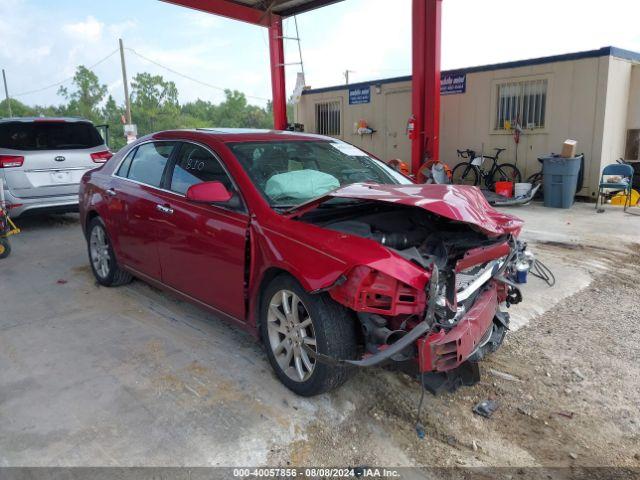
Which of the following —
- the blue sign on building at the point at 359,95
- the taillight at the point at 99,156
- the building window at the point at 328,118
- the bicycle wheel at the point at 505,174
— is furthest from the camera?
the building window at the point at 328,118

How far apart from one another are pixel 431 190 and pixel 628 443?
5.67 feet

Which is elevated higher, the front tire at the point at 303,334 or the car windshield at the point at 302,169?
the car windshield at the point at 302,169

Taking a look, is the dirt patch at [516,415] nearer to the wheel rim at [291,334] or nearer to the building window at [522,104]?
the wheel rim at [291,334]

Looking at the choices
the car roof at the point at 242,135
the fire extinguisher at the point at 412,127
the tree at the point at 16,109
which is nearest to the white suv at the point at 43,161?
the car roof at the point at 242,135

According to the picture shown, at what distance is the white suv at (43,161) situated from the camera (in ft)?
24.6

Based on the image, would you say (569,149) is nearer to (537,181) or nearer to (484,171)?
(537,181)

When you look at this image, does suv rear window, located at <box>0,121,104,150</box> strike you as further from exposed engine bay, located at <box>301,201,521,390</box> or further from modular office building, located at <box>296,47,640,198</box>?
modular office building, located at <box>296,47,640,198</box>

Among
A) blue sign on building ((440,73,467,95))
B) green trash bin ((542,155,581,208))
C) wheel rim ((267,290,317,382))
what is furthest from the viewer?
blue sign on building ((440,73,467,95))

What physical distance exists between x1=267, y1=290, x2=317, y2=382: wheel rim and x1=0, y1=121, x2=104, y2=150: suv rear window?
6514 mm

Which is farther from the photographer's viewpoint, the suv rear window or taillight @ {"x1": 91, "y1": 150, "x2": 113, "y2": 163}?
taillight @ {"x1": 91, "y1": 150, "x2": 113, "y2": 163}

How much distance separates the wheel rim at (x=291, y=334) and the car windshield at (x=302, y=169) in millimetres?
655

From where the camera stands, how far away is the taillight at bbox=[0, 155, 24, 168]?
24.2 feet

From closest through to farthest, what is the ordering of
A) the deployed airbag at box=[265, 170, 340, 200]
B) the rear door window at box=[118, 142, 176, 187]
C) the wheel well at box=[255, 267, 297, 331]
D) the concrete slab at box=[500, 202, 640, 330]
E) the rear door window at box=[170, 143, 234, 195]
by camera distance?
1. the wheel well at box=[255, 267, 297, 331]
2. the deployed airbag at box=[265, 170, 340, 200]
3. the rear door window at box=[170, 143, 234, 195]
4. the rear door window at box=[118, 142, 176, 187]
5. the concrete slab at box=[500, 202, 640, 330]

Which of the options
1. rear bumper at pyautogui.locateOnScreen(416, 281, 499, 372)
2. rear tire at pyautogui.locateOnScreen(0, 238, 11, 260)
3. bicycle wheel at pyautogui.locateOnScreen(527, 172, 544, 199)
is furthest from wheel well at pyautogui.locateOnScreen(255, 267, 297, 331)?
bicycle wheel at pyautogui.locateOnScreen(527, 172, 544, 199)
